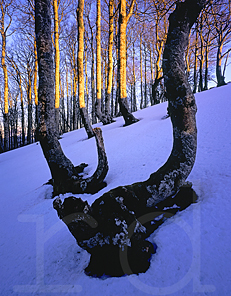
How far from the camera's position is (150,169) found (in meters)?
2.70

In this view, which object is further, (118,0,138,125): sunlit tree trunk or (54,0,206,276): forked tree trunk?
(118,0,138,125): sunlit tree trunk

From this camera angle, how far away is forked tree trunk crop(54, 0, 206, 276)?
1.25 metres

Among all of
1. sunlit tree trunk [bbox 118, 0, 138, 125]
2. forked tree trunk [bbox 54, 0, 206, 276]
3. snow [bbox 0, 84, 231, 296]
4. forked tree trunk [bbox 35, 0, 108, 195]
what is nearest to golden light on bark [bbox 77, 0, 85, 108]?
sunlit tree trunk [bbox 118, 0, 138, 125]

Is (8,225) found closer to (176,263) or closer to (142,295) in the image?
(142,295)

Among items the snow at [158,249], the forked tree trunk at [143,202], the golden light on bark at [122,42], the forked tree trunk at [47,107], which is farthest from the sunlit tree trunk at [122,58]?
the forked tree trunk at [143,202]

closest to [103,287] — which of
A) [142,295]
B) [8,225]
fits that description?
[142,295]

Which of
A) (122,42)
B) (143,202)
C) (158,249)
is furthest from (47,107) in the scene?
(122,42)

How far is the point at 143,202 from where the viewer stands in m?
1.58

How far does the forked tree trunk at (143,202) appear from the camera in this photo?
1249 mm

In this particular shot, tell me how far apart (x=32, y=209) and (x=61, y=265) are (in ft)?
5.16

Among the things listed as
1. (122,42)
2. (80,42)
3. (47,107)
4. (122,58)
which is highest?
(80,42)

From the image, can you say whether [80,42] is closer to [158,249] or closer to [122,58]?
[122,58]

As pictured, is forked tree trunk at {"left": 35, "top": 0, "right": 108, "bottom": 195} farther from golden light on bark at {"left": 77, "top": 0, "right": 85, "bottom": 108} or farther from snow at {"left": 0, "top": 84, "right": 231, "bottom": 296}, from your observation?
golden light on bark at {"left": 77, "top": 0, "right": 85, "bottom": 108}

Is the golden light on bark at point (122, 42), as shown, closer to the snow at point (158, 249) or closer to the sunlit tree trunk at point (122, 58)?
the sunlit tree trunk at point (122, 58)
